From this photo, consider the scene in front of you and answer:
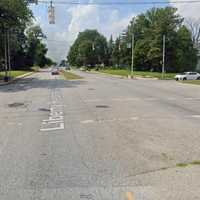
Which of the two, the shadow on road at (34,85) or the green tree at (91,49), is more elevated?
the green tree at (91,49)

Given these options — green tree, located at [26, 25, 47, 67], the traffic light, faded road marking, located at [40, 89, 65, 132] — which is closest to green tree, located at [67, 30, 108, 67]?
green tree, located at [26, 25, 47, 67]

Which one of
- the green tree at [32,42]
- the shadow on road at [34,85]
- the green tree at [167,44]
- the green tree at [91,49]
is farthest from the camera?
the green tree at [91,49]

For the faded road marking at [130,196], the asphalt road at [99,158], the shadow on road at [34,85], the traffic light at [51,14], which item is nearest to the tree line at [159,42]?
the shadow on road at [34,85]

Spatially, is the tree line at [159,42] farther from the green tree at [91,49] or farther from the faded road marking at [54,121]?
the faded road marking at [54,121]

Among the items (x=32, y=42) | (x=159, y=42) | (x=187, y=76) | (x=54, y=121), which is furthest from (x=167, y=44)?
(x=54, y=121)

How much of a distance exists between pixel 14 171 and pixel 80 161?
1.25 metres

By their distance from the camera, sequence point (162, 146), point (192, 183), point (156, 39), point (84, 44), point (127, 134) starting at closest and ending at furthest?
point (192, 183) < point (162, 146) < point (127, 134) < point (156, 39) < point (84, 44)

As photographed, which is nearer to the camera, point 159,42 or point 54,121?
point 54,121

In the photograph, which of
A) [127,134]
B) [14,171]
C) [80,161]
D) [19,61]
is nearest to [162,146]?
[127,134]

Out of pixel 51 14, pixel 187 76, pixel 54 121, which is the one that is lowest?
pixel 187 76

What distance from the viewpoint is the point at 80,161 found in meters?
6.20

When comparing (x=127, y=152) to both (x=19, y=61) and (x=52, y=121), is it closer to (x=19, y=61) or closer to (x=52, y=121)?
(x=52, y=121)

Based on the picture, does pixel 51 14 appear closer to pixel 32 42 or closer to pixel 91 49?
pixel 32 42

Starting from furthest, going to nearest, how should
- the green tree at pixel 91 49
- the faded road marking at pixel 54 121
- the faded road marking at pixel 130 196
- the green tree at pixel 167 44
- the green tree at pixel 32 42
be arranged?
the green tree at pixel 91 49
the green tree at pixel 32 42
the green tree at pixel 167 44
the faded road marking at pixel 54 121
the faded road marking at pixel 130 196
